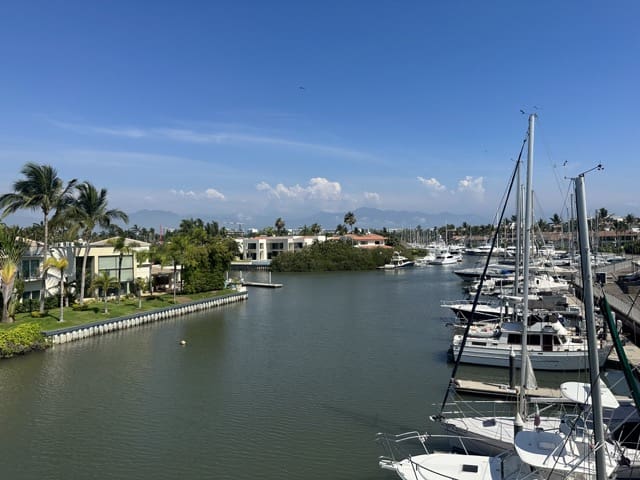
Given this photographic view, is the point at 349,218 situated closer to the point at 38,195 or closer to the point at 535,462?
the point at 38,195

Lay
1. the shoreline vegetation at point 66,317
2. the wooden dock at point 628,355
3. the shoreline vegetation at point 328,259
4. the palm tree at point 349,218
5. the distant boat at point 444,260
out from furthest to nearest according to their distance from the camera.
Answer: the palm tree at point 349,218 < the distant boat at point 444,260 < the shoreline vegetation at point 328,259 < the shoreline vegetation at point 66,317 < the wooden dock at point 628,355

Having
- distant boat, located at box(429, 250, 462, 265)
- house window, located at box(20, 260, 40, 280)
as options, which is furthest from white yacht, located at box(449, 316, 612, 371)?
distant boat, located at box(429, 250, 462, 265)

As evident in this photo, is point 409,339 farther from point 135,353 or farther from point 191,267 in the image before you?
point 191,267

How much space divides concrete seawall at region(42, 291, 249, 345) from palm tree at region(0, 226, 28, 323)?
15.5 ft

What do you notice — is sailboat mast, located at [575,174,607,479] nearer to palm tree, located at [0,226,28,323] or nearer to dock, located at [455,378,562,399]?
dock, located at [455,378,562,399]

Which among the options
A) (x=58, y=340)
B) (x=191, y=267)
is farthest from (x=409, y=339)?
(x=191, y=267)

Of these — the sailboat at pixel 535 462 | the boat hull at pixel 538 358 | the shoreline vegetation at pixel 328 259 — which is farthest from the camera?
the shoreline vegetation at pixel 328 259

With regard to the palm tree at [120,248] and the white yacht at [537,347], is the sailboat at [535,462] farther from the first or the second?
the palm tree at [120,248]

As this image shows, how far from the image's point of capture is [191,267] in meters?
63.3

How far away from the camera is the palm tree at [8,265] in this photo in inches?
1561

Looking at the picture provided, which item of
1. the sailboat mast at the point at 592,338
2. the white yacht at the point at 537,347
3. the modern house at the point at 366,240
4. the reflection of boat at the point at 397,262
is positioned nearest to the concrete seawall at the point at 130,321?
the white yacht at the point at 537,347

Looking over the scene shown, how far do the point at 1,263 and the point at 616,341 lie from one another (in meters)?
43.2

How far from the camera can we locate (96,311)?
46.9 m

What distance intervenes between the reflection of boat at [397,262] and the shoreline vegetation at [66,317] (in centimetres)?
6048
